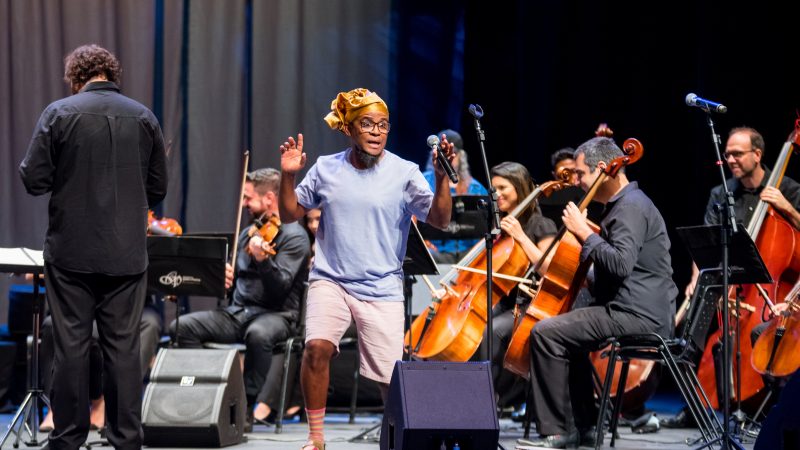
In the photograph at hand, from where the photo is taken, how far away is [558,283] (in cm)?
550

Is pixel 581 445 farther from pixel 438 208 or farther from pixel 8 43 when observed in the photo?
pixel 8 43

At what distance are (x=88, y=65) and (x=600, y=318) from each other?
9.06ft

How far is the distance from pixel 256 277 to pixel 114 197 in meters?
2.42

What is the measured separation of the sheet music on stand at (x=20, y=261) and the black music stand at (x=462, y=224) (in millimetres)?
2088

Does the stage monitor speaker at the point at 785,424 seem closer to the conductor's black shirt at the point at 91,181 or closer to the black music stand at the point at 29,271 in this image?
the conductor's black shirt at the point at 91,181

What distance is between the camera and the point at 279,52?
808 centimetres

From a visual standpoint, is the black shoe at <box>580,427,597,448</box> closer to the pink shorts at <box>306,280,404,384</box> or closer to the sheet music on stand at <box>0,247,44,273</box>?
the pink shorts at <box>306,280,404,384</box>

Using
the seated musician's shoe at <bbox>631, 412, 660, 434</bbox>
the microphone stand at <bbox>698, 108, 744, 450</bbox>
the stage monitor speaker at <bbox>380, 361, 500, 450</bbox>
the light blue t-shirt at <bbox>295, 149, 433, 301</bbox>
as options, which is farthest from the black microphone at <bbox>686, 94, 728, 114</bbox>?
the seated musician's shoe at <bbox>631, 412, 660, 434</bbox>

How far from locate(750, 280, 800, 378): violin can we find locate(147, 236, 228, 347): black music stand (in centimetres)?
299

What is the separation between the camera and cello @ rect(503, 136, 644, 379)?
210 inches

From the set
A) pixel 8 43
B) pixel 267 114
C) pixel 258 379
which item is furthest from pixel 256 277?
pixel 8 43

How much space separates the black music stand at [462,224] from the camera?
5.91 m

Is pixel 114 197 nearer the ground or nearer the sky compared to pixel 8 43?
nearer the ground

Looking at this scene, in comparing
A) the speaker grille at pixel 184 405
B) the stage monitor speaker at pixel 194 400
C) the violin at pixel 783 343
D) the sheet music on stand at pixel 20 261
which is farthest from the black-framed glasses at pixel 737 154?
the sheet music on stand at pixel 20 261
